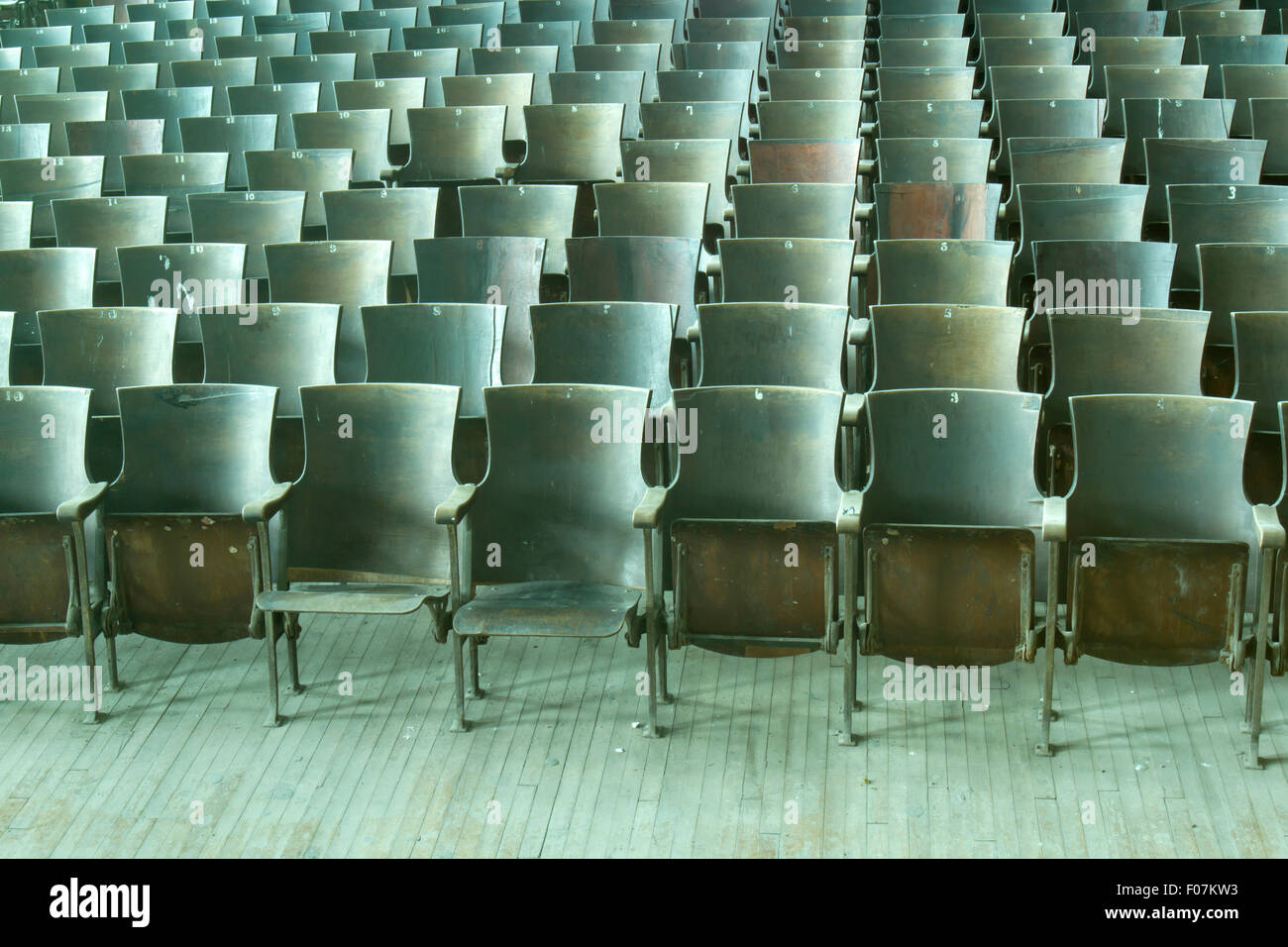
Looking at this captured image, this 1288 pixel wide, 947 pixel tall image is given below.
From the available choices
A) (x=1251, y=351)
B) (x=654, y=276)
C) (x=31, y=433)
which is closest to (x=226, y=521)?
(x=31, y=433)

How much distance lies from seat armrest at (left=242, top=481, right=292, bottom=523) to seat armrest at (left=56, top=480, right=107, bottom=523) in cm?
28

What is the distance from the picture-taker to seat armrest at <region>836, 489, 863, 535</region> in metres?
2.23

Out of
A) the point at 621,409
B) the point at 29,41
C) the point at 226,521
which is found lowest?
the point at 226,521

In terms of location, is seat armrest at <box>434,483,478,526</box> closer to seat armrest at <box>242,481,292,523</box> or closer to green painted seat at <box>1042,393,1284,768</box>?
seat armrest at <box>242,481,292,523</box>

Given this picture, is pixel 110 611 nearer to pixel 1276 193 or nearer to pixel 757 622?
pixel 757 622

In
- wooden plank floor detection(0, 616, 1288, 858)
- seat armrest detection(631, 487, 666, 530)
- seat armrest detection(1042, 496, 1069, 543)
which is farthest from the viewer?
seat armrest detection(631, 487, 666, 530)

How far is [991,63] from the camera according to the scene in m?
4.71

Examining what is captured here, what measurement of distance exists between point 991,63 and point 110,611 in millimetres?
3582

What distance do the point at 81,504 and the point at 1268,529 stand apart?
6.73 ft

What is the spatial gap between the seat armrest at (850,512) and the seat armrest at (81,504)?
1366 mm

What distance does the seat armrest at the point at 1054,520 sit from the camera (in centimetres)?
215

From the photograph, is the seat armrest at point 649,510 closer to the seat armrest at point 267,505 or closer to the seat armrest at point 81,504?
the seat armrest at point 267,505

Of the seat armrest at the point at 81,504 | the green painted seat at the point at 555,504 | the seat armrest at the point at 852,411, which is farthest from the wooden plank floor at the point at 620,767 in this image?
the seat armrest at the point at 852,411

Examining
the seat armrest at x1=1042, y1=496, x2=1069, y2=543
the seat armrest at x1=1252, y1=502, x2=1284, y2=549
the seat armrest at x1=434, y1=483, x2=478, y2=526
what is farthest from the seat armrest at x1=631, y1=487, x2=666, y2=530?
the seat armrest at x1=1252, y1=502, x2=1284, y2=549
